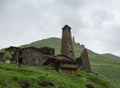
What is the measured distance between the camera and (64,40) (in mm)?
142000

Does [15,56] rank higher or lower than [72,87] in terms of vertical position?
higher

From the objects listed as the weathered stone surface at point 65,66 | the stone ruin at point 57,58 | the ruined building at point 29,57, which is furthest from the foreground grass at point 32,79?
the ruined building at point 29,57

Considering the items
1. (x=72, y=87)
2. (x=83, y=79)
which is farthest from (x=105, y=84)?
(x=72, y=87)

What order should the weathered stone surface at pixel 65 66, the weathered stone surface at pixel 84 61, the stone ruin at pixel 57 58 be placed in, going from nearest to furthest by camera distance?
the weathered stone surface at pixel 65 66
the stone ruin at pixel 57 58
the weathered stone surface at pixel 84 61

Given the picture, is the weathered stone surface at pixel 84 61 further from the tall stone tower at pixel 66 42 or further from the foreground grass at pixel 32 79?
the foreground grass at pixel 32 79

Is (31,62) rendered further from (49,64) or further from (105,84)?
(105,84)

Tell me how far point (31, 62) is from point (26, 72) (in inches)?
1033

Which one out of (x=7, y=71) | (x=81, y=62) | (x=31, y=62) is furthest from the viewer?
(x=81, y=62)

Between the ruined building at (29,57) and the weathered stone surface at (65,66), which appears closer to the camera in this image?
the weathered stone surface at (65,66)

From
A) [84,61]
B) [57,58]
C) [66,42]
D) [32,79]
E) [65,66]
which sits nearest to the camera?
[32,79]

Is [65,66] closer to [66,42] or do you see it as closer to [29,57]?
[29,57]

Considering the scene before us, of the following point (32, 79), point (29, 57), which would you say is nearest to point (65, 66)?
point (29, 57)

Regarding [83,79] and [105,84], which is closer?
[83,79]

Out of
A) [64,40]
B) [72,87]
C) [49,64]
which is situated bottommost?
[72,87]
